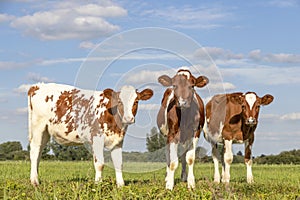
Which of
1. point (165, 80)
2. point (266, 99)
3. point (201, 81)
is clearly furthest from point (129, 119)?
point (266, 99)

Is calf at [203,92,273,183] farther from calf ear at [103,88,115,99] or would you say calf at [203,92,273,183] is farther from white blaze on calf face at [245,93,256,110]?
calf ear at [103,88,115,99]

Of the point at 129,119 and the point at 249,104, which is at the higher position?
the point at 249,104

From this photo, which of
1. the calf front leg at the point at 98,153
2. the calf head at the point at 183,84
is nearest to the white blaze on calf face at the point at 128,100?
the calf front leg at the point at 98,153

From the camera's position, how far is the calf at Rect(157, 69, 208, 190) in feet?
38.6

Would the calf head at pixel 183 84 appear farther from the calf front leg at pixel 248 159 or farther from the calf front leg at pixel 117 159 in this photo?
the calf front leg at pixel 248 159

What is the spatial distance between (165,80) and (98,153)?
7.88ft

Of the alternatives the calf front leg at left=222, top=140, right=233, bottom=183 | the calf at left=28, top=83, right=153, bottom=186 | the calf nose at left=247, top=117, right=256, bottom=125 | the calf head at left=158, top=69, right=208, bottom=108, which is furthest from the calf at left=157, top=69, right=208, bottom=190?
the calf nose at left=247, top=117, right=256, bottom=125

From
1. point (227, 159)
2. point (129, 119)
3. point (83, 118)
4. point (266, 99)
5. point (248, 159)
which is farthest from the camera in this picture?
point (266, 99)

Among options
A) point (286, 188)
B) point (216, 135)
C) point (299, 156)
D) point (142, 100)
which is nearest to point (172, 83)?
point (142, 100)

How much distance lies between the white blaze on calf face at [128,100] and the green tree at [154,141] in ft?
2.73

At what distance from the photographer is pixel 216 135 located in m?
16.1

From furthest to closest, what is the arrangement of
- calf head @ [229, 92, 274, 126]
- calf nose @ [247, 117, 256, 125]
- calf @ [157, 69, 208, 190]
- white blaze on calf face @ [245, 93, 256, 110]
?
1. white blaze on calf face @ [245, 93, 256, 110]
2. calf head @ [229, 92, 274, 126]
3. calf nose @ [247, 117, 256, 125]
4. calf @ [157, 69, 208, 190]

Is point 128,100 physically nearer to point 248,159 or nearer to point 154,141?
point 154,141

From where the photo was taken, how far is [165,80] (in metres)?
12.4
